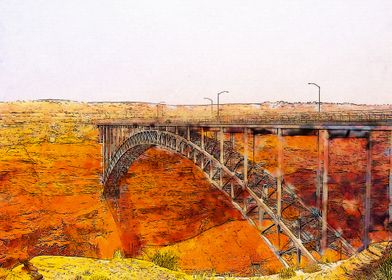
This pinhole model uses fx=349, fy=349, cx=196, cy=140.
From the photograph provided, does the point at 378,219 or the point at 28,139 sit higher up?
the point at 28,139

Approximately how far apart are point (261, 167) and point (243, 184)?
264 centimetres

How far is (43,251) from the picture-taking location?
3900cm

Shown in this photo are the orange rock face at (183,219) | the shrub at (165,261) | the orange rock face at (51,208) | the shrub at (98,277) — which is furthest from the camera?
the orange rock face at (183,219)

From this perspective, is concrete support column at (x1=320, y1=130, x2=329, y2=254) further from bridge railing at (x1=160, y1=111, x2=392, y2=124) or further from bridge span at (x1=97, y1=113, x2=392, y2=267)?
bridge railing at (x1=160, y1=111, x2=392, y2=124)

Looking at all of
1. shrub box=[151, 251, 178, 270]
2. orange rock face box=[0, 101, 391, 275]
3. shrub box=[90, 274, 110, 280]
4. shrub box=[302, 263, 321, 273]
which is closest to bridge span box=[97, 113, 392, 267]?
shrub box=[302, 263, 321, 273]

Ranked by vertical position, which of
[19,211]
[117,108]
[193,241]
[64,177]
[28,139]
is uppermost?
[117,108]

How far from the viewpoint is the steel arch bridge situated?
16812mm

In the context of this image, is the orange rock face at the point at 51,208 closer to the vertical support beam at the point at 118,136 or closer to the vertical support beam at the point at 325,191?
the vertical support beam at the point at 118,136

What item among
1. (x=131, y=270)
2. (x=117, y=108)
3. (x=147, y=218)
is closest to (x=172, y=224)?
(x=147, y=218)

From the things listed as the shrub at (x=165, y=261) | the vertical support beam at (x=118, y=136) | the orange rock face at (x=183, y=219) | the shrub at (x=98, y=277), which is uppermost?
the vertical support beam at (x=118, y=136)

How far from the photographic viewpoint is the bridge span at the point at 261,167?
44.8 ft

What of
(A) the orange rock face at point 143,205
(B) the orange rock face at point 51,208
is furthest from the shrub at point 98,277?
(B) the orange rock face at point 51,208

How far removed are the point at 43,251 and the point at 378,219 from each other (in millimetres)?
44467

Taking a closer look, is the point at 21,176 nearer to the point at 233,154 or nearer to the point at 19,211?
the point at 19,211
